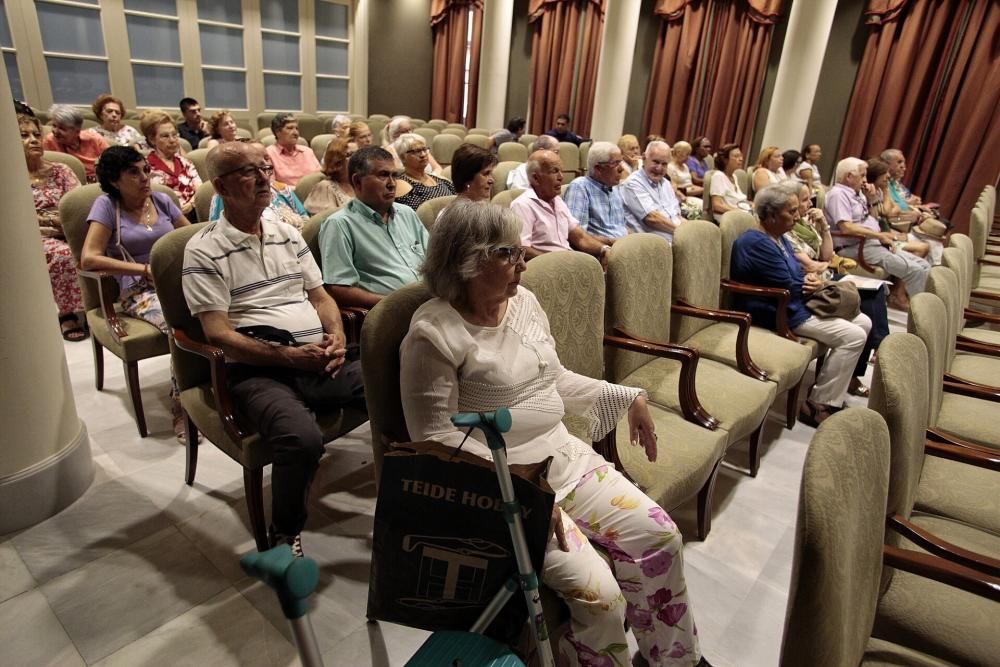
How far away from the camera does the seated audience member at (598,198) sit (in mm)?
3635

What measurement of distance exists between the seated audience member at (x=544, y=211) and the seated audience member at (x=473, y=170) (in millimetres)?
207

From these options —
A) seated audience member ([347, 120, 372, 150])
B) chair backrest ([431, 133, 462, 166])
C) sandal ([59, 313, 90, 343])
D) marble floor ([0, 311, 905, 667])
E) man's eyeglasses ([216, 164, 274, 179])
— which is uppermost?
seated audience member ([347, 120, 372, 150])

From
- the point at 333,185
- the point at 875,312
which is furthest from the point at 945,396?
the point at 333,185

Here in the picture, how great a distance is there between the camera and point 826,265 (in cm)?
323

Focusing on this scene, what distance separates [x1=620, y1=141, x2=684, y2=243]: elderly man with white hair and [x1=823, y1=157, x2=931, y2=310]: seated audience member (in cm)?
135

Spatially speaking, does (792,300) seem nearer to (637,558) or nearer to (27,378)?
(637,558)

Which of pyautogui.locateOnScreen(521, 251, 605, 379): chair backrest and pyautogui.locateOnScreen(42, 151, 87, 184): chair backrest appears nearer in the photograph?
pyautogui.locateOnScreen(521, 251, 605, 379): chair backrest

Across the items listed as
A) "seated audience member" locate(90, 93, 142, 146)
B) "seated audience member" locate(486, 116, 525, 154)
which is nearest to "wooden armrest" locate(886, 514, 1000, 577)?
"seated audience member" locate(90, 93, 142, 146)

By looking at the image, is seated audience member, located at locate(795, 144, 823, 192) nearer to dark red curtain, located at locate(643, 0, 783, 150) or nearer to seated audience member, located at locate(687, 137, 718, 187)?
seated audience member, located at locate(687, 137, 718, 187)

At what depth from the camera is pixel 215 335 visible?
5.94ft

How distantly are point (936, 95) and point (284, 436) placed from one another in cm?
761

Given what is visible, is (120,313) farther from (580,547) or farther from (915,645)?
(915,645)

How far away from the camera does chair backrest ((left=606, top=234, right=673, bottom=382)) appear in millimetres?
2146

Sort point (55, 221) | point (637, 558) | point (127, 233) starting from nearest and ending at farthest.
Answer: point (637, 558), point (127, 233), point (55, 221)
